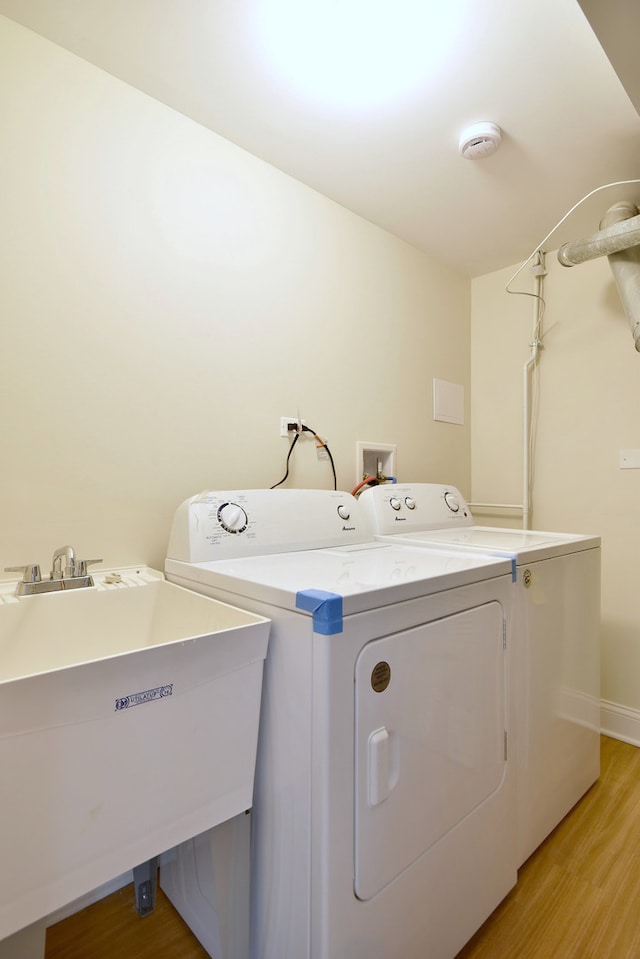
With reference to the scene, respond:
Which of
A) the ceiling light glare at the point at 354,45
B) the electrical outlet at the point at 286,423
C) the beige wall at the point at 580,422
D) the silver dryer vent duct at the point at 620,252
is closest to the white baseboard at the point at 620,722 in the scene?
the beige wall at the point at 580,422

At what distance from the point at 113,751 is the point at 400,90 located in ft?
5.96

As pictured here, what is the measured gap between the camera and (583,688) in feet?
5.29

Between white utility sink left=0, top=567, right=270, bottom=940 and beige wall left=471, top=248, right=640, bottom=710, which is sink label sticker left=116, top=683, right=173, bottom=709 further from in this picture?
beige wall left=471, top=248, right=640, bottom=710

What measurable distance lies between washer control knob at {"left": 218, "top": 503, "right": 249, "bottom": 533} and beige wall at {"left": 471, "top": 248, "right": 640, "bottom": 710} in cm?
177

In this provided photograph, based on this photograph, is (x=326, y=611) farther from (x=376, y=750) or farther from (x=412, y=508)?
(x=412, y=508)

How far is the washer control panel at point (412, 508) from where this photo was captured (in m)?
1.72

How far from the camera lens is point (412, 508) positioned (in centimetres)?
183

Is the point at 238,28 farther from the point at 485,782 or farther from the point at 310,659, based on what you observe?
the point at 485,782

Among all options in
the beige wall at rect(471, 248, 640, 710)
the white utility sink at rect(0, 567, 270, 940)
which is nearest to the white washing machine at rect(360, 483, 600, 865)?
the beige wall at rect(471, 248, 640, 710)

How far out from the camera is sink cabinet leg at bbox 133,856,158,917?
4.04 ft

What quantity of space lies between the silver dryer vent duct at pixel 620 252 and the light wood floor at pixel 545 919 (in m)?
1.78

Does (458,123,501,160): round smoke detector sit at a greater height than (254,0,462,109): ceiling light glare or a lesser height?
lesser

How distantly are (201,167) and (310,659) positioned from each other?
1594mm

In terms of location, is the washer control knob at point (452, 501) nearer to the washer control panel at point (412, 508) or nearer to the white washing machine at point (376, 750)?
the washer control panel at point (412, 508)
